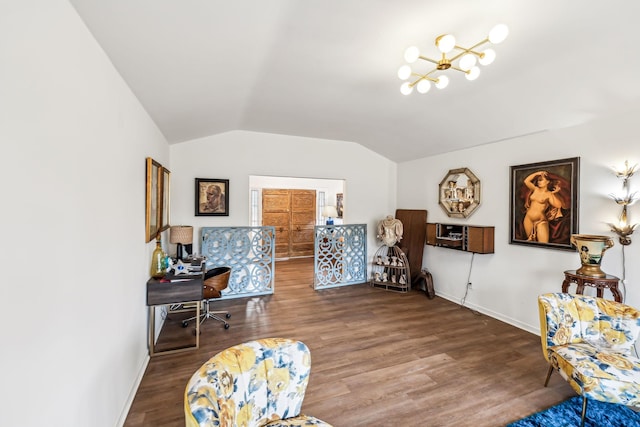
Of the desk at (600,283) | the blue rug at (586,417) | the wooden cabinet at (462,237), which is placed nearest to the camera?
the blue rug at (586,417)

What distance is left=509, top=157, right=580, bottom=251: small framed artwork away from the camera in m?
3.25

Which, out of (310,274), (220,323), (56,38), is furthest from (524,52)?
(310,274)

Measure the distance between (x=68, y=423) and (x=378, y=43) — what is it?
298 cm

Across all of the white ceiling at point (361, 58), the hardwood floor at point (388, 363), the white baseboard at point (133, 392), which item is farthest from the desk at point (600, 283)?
the white baseboard at point (133, 392)

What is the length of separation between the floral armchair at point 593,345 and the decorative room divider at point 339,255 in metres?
3.52

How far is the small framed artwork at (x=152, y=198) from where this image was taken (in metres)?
2.71

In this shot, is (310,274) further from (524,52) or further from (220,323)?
(524,52)

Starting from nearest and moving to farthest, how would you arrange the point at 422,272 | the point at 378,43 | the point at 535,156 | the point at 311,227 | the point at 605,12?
the point at 605,12 → the point at 378,43 → the point at 535,156 → the point at 422,272 → the point at 311,227

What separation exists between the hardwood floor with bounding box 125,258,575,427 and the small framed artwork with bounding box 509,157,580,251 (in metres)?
1.21

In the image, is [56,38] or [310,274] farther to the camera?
[310,274]

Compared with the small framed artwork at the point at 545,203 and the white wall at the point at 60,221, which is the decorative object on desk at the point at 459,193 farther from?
the white wall at the point at 60,221

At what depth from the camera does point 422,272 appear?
17.0 feet

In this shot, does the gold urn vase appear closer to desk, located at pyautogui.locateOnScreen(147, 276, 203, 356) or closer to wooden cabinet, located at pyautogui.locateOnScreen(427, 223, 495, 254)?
wooden cabinet, located at pyautogui.locateOnScreen(427, 223, 495, 254)

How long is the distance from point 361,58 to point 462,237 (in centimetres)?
311
